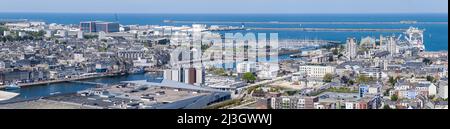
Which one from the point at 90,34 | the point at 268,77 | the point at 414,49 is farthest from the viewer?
the point at 90,34

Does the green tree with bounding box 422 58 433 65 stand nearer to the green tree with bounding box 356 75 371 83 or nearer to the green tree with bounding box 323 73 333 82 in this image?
the green tree with bounding box 356 75 371 83

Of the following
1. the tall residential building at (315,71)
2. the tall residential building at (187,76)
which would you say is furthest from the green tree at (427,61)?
the tall residential building at (187,76)

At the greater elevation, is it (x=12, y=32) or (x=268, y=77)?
(x=12, y=32)

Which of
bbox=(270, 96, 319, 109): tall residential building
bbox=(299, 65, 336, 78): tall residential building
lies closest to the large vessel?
bbox=(299, 65, 336, 78): tall residential building

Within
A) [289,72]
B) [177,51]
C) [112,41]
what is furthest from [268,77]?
[112,41]

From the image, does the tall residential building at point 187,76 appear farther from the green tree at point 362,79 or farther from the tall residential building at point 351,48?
the tall residential building at point 351,48

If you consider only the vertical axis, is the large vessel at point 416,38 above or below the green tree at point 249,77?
above
